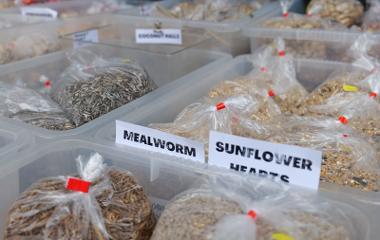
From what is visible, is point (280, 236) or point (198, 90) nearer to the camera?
point (280, 236)

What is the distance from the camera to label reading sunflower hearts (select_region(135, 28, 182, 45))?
1619 mm

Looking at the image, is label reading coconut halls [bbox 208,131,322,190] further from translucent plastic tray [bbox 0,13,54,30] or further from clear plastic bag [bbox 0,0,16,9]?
clear plastic bag [bbox 0,0,16,9]

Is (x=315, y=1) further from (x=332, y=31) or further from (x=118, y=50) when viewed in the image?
(x=118, y=50)

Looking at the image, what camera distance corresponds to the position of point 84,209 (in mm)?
683

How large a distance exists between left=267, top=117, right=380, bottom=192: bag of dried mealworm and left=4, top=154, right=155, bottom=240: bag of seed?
36 cm

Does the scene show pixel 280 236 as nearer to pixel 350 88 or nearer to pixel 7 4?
pixel 350 88

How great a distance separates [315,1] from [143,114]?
135cm

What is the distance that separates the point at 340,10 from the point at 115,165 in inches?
60.0

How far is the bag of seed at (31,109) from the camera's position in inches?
43.2

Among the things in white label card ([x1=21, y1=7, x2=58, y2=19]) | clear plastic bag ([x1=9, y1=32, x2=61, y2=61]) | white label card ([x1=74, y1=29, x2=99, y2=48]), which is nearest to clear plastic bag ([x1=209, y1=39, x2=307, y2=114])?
white label card ([x1=74, y1=29, x2=99, y2=48])

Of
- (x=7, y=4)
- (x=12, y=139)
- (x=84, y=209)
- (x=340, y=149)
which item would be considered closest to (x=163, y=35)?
(x=12, y=139)

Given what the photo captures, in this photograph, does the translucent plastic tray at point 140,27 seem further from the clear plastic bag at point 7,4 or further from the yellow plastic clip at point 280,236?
the yellow plastic clip at point 280,236

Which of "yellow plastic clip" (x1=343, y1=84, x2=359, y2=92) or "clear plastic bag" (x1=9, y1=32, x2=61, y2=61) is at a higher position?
"clear plastic bag" (x1=9, y1=32, x2=61, y2=61)

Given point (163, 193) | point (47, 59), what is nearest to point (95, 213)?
point (163, 193)
